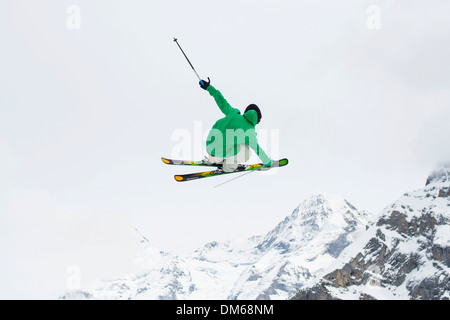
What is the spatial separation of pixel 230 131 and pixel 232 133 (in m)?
0.08

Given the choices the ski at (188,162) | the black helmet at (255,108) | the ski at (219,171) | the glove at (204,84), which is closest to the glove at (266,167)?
the ski at (219,171)

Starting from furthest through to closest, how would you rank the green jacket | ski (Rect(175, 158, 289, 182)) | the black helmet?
ski (Rect(175, 158, 289, 182)) < the black helmet < the green jacket

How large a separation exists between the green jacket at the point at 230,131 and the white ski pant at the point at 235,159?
0.44 feet

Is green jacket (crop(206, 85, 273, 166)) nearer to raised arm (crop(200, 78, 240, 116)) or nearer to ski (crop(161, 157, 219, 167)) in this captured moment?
raised arm (crop(200, 78, 240, 116))

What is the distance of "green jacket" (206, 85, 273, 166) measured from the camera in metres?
17.2

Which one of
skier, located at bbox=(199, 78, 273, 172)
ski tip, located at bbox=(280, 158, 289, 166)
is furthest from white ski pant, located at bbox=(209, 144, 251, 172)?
ski tip, located at bbox=(280, 158, 289, 166)

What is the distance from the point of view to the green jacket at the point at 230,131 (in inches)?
676

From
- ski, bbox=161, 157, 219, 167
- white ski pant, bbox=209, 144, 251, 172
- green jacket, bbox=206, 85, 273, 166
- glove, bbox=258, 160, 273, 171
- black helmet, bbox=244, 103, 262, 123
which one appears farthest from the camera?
ski, bbox=161, 157, 219, 167

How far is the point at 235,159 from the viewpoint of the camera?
17891 mm
